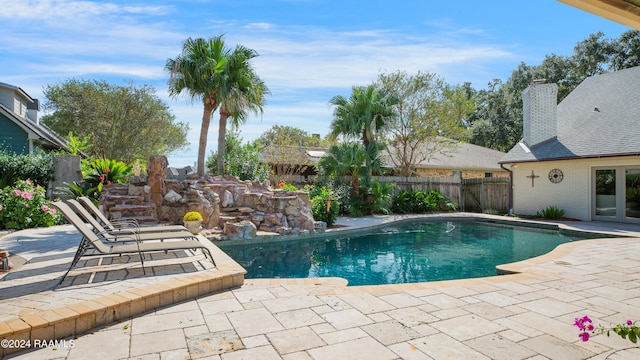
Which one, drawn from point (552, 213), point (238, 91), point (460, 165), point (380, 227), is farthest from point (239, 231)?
point (460, 165)

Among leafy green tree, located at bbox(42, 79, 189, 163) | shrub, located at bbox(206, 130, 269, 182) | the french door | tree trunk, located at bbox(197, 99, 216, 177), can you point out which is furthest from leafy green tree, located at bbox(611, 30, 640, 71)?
leafy green tree, located at bbox(42, 79, 189, 163)

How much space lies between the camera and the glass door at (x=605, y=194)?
12273 mm

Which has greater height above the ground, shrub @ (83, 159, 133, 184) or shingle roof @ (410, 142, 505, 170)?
shingle roof @ (410, 142, 505, 170)

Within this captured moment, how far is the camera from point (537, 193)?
14.0 meters

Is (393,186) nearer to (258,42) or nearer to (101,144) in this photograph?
(258,42)

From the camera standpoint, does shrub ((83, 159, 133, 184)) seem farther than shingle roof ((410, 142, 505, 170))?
No

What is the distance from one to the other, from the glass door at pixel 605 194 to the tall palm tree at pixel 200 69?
13552 mm

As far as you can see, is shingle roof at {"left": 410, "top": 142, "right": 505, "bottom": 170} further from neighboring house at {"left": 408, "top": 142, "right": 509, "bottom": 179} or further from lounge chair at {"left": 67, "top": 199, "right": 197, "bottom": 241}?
lounge chair at {"left": 67, "top": 199, "right": 197, "bottom": 241}

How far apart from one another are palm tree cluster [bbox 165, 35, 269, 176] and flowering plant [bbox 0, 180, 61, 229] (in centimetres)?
432

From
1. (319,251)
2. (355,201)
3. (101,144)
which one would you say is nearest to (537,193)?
(355,201)

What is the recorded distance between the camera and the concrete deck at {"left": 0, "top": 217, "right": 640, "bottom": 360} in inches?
107

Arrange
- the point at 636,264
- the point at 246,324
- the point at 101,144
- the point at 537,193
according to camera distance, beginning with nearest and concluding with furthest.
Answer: the point at 246,324, the point at 636,264, the point at 537,193, the point at 101,144

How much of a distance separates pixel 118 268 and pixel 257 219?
546cm

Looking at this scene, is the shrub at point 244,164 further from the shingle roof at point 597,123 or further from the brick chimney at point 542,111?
the brick chimney at point 542,111
